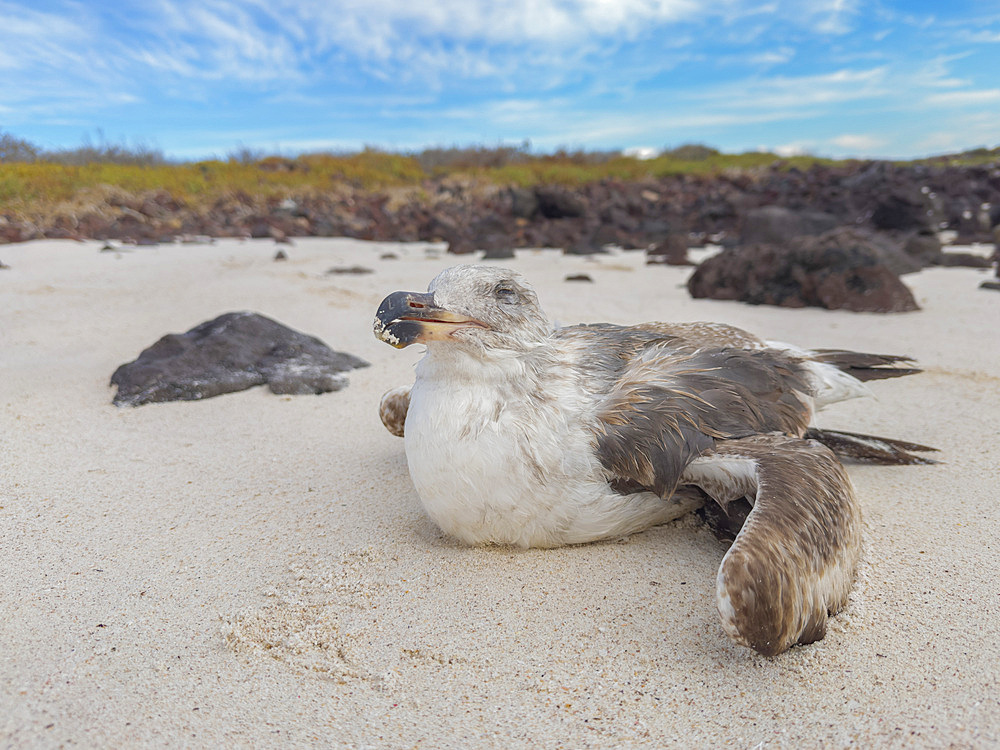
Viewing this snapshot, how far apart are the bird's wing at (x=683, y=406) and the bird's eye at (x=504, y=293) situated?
0.55 m

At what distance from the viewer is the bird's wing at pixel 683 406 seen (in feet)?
9.24

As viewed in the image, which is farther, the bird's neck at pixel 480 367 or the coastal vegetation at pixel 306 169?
the coastal vegetation at pixel 306 169

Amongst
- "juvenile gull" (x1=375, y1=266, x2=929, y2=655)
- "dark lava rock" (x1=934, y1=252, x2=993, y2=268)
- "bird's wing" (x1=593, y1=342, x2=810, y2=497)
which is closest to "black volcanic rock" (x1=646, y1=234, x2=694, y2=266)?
"dark lava rock" (x1=934, y1=252, x2=993, y2=268)

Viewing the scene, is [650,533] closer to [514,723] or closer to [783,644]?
[783,644]

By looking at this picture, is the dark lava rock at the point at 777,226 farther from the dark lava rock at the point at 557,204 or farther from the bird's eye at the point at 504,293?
the bird's eye at the point at 504,293

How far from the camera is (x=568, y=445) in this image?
2795 mm

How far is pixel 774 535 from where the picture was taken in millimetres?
2307

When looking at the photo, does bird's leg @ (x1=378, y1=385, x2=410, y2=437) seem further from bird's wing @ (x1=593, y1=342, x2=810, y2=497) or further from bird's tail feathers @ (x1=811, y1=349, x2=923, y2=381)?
bird's tail feathers @ (x1=811, y1=349, x2=923, y2=381)

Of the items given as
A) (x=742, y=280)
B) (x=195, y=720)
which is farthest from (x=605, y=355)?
(x=742, y=280)

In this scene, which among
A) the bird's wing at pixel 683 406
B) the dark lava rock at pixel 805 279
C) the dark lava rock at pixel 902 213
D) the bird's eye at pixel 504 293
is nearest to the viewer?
the bird's wing at pixel 683 406

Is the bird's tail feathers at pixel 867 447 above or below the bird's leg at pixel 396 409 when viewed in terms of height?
below

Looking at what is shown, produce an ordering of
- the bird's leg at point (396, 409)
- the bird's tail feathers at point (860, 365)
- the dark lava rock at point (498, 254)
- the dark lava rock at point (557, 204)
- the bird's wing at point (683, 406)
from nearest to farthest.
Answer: the bird's wing at point (683, 406) → the bird's tail feathers at point (860, 365) → the bird's leg at point (396, 409) → the dark lava rock at point (498, 254) → the dark lava rock at point (557, 204)

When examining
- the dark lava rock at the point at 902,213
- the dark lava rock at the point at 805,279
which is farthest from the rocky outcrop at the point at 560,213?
the dark lava rock at the point at 805,279

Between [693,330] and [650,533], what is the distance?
132 centimetres
